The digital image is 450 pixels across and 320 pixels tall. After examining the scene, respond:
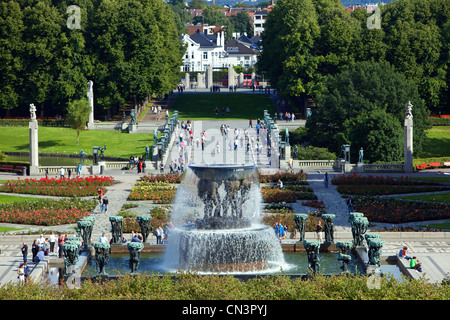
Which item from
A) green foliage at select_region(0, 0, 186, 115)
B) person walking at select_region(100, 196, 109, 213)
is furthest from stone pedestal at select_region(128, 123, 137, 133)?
person walking at select_region(100, 196, 109, 213)

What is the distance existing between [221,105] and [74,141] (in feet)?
96.0

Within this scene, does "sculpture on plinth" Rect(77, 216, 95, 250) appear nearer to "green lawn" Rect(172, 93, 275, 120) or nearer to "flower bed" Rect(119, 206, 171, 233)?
"flower bed" Rect(119, 206, 171, 233)

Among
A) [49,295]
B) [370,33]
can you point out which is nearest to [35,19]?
[370,33]

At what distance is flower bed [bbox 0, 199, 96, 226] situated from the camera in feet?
158

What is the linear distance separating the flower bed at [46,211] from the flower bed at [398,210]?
16265 millimetres

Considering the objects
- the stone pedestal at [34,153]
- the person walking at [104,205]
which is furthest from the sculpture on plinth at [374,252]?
the stone pedestal at [34,153]

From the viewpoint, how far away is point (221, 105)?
364 ft

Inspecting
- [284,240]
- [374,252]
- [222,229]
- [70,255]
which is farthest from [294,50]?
[70,255]

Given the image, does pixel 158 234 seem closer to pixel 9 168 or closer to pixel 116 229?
pixel 116 229

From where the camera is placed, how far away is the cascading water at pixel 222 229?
35.2 m

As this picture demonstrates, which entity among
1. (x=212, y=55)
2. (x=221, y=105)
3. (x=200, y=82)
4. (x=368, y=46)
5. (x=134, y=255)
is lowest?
(x=134, y=255)

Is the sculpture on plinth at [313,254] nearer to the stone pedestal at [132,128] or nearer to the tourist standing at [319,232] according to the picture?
the tourist standing at [319,232]

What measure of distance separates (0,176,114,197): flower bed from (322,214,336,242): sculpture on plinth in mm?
20909
